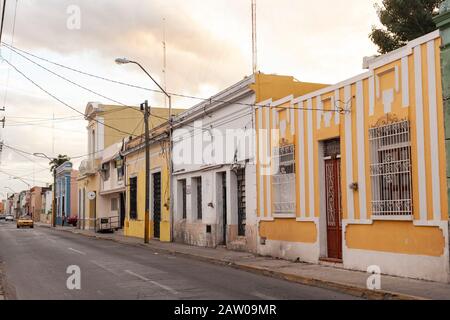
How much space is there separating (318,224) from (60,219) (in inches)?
2234

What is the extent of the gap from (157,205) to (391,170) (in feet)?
59.3

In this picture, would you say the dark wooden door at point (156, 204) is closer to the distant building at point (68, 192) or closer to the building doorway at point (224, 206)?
the building doorway at point (224, 206)

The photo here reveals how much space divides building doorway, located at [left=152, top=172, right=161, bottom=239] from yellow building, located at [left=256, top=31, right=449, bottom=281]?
11526mm

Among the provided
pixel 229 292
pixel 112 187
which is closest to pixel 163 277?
pixel 229 292

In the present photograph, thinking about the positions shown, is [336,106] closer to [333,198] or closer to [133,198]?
[333,198]

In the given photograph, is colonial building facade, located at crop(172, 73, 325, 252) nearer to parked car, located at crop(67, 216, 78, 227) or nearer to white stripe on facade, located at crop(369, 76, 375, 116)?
white stripe on facade, located at crop(369, 76, 375, 116)

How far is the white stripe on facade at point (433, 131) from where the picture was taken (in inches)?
438

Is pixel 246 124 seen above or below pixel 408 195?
above

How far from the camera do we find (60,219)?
66812mm

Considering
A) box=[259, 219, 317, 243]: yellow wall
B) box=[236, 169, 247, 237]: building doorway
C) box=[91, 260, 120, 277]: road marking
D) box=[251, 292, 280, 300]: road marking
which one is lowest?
box=[251, 292, 280, 300]: road marking

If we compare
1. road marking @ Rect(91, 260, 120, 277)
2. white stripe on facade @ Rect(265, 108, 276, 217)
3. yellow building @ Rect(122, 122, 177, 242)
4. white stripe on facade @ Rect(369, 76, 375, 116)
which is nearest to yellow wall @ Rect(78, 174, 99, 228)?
yellow building @ Rect(122, 122, 177, 242)

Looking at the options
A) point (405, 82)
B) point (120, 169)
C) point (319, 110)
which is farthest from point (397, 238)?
point (120, 169)

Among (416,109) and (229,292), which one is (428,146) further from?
(229,292)

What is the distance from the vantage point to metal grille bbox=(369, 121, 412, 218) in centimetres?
1192
